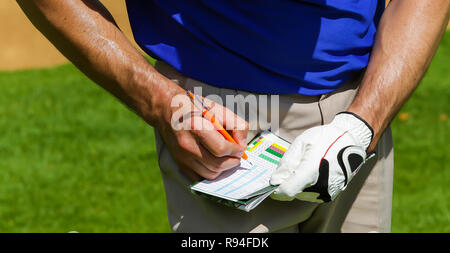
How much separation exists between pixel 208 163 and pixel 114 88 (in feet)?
1.10

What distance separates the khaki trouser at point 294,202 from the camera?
5.46 feet

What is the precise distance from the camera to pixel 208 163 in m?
1.56

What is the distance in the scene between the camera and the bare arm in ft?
5.04

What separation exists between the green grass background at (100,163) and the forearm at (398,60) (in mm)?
2341

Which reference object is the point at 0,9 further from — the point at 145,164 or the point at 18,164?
the point at 145,164

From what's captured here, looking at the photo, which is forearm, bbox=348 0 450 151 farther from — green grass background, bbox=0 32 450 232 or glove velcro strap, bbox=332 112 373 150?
green grass background, bbox=0 32 450 232

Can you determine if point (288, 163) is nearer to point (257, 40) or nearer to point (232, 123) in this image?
point (232, 123)

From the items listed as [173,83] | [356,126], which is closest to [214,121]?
[173,83]

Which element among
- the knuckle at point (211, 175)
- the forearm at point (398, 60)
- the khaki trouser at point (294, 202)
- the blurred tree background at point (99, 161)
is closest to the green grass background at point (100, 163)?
the blurred tree background at point (99, 161)

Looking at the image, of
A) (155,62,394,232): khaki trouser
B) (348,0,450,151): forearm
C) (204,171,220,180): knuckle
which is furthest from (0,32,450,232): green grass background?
(204,171,220,180): knuckle

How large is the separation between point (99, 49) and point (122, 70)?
8 centimetres

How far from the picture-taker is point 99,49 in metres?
1.56

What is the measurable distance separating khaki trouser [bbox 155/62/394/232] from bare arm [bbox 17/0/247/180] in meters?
0.11
